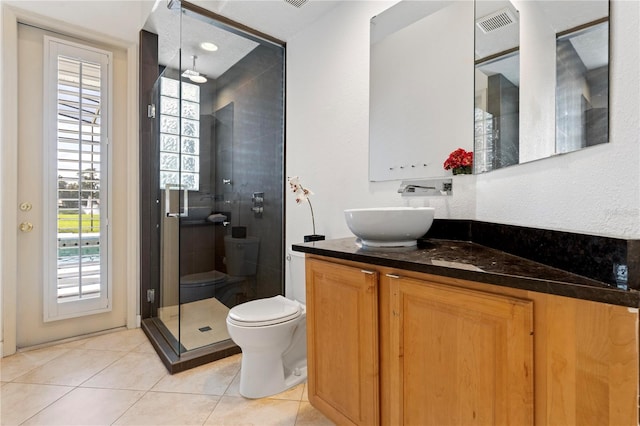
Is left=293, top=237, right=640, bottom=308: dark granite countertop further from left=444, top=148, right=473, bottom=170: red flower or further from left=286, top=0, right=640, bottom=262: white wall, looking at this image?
left=444, top=148, right=473, bottom=170: red flower

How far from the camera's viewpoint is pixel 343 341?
1256 millimetres

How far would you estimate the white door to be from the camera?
2.12m

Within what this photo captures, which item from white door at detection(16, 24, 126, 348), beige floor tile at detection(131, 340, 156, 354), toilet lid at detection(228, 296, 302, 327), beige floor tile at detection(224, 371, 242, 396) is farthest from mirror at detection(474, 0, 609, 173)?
white door at detection(16, 24, 126, 348)

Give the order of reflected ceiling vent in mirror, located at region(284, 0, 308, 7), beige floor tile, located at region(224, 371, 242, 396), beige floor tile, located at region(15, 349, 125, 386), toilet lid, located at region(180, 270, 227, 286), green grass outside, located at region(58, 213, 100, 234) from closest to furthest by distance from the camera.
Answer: beige floor tile, located at region(224, 371, 242, 396)
beige floor tile, located at region(15, 349, 125, 386)
reflected ceiling vent in mirror, located at region(284, 0, 308, 7)
green grass outside, located at region(58, 213, 100, 234)
toilet lid, located at region(180, 270, 227, 286)

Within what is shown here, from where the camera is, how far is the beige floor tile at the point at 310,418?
145 cm

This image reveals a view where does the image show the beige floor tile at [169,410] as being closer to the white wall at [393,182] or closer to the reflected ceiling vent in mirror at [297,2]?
the white wall at [393,182]

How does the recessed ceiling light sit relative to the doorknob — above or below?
above

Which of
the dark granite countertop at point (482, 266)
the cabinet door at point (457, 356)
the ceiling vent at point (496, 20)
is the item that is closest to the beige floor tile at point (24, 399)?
the dark granite countertop at point (482, 266)

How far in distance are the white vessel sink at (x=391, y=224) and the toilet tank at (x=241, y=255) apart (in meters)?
1.65

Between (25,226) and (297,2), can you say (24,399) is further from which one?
(297,2)

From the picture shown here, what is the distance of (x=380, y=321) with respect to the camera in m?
1.12

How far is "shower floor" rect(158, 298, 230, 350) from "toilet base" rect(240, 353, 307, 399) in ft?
1.97

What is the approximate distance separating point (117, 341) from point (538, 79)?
3.02 metres

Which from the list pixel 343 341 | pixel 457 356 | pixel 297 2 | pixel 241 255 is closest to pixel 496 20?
pixel 297 2
